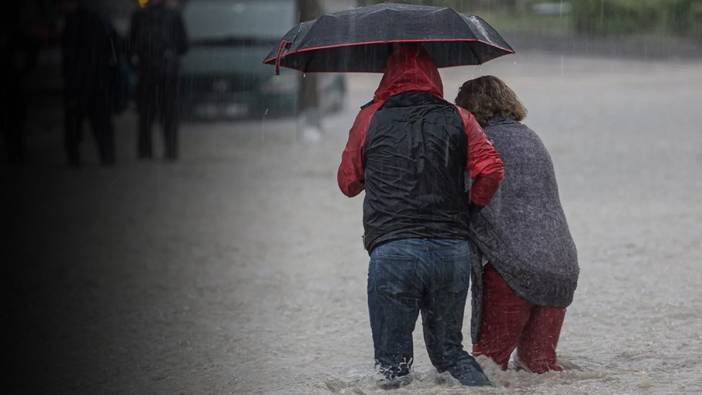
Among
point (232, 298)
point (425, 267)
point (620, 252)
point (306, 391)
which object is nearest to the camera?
point (425, 267)

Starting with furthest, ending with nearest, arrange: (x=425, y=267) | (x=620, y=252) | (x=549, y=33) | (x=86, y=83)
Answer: (x=549, y=33) → (x=86, y=83) → (x=620, y=252) → (x=425, y=267)

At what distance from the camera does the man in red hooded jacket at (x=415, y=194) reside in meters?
5.15

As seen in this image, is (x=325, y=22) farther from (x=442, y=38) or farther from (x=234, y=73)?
(x=234, y=73)

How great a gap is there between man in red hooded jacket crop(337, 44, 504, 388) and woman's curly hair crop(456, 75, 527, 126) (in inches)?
8.8

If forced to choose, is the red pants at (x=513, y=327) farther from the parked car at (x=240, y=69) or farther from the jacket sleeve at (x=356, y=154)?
the parked car at (x=240, y=69)

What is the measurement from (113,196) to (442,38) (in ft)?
27.1

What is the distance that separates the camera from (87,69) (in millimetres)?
14602

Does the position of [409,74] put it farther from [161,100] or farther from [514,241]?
[161,100]

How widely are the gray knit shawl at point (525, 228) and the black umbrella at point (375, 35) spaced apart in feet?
1.51

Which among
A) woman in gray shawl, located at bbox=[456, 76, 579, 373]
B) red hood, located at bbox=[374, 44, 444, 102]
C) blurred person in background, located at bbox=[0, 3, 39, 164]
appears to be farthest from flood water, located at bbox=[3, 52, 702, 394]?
red hood, located at bbox=[374, 44, 444, 102]

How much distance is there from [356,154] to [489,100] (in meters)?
0.66

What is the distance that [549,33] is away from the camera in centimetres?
3291

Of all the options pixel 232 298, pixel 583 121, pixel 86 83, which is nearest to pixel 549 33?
pixel 583 121

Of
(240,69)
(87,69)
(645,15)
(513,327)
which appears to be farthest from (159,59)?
(645,15)
